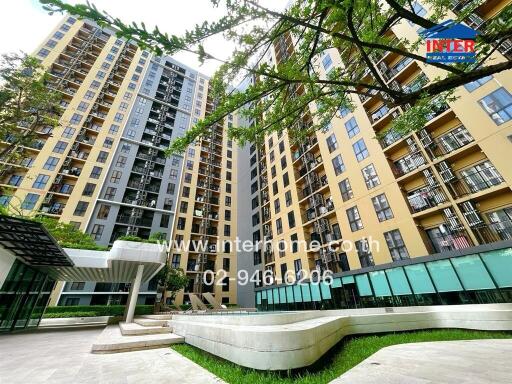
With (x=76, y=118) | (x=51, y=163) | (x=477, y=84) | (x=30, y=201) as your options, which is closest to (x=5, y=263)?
(x=30, y=201)

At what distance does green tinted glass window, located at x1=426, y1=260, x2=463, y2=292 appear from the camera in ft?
43.7

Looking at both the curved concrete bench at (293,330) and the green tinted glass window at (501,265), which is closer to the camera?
the curved concrete bench at (293,330)

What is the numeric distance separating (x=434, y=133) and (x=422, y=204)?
5.75 m

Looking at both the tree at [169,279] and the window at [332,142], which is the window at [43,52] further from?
the window at [332,142]

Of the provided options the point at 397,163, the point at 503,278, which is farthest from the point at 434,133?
the point at 503,278

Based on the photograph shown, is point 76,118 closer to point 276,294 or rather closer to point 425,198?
point 276,294

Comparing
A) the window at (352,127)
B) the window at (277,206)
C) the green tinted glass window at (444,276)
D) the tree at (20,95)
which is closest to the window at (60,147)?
the tree at (20,95)

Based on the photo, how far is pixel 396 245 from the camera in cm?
1678

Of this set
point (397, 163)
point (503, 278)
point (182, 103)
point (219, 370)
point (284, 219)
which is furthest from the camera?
point (182, 103)

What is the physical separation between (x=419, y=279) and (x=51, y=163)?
44.8m

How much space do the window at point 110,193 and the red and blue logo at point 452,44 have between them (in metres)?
39.0

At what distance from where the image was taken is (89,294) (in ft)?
89.2

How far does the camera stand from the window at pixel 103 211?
31.8 meters

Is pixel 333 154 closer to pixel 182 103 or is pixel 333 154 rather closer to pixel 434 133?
pixel 434 133
